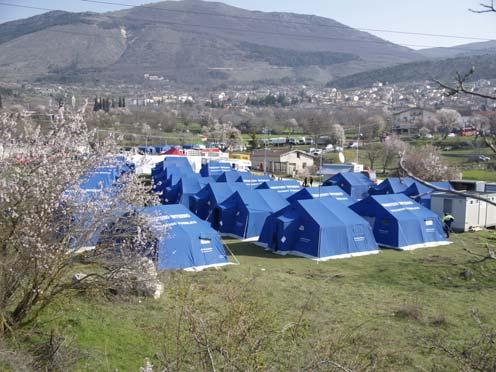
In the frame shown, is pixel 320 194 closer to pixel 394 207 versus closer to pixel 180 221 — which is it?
pixel 394 207

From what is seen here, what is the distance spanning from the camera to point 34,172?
8.45 metres

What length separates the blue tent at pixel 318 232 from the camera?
16.5m

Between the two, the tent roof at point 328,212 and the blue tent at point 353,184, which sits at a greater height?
the tent roof at point 328,212

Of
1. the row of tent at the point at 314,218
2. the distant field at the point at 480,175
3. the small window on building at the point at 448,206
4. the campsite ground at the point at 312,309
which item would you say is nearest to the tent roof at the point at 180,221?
the campsite ground at the point at 312,309

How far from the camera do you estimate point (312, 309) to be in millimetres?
10469

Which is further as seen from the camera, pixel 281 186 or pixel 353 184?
pixel 353 184

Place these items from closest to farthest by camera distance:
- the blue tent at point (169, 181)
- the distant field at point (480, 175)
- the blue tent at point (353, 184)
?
the blue tent at point (169, 181), the blue tent at point (353, 184), the distant field at point (480, 175)

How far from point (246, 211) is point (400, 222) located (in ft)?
16.9

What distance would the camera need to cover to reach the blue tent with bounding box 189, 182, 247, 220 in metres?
21.4

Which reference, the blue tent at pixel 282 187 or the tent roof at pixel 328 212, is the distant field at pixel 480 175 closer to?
the blue tent at pixel 282 187

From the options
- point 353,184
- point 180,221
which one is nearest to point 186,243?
point 180,221

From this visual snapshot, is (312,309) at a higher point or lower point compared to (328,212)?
lower

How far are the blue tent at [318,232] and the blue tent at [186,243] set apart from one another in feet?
9.01

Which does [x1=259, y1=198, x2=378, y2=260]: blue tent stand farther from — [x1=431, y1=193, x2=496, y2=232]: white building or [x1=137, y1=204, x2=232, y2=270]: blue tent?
[x1=431, y1=193, x2=496, y2=232]: white building
